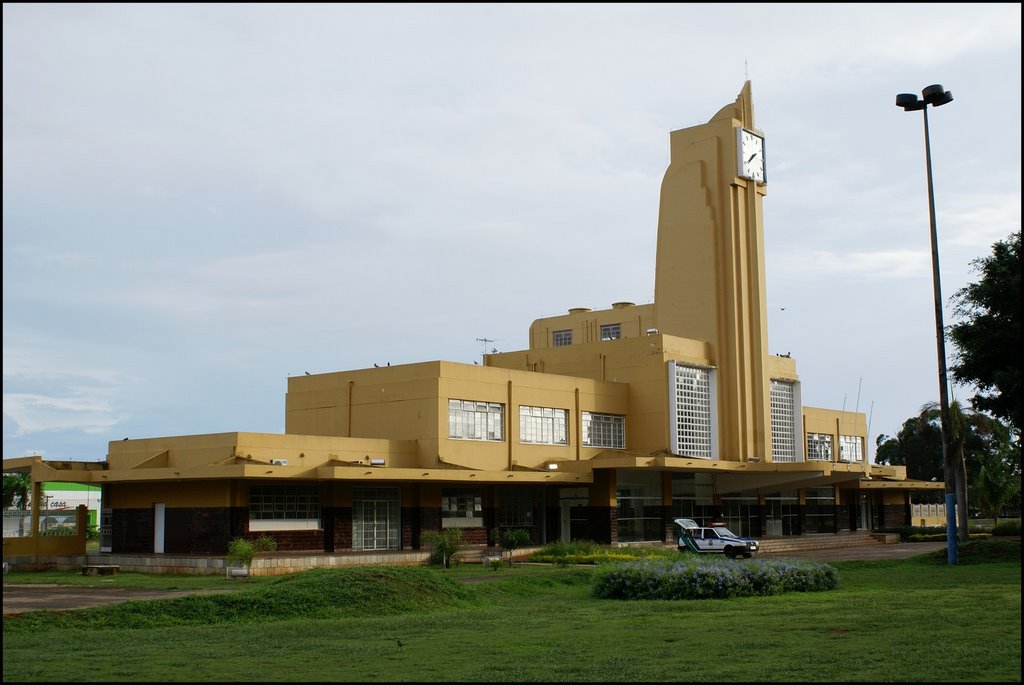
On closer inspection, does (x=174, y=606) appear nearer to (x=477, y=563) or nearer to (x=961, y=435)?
(x=477, y=563)

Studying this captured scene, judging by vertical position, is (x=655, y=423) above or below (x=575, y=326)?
below

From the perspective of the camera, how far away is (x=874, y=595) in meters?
20.2

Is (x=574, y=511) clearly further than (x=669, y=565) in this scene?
Yes

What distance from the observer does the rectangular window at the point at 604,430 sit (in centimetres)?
4719

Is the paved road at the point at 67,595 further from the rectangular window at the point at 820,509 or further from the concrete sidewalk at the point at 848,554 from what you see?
the rectangular window at the point at 820,509

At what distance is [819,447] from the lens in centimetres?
6191

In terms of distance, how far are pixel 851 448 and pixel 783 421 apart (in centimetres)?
1355

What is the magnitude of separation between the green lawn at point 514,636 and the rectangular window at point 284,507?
1481cm

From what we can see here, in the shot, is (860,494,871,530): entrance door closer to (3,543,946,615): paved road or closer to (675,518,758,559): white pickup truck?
(675,518,758,559): white pickup truck

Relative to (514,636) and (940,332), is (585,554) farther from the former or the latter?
(514,636)

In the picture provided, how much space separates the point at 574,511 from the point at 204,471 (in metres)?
16.8

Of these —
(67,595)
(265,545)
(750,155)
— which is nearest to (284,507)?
(265,545)

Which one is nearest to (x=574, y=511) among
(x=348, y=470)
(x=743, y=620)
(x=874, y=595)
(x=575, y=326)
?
(x=348, y=470)

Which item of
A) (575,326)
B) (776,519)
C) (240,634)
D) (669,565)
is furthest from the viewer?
(575,326)
